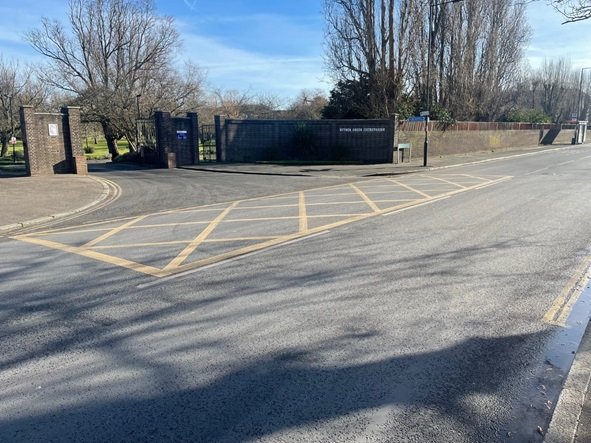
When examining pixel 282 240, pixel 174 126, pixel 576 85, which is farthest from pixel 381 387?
pixel 576 85

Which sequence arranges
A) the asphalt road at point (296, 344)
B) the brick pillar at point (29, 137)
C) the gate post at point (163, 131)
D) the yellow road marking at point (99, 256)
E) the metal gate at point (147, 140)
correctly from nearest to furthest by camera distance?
the asphalt road at point (296, 344) → the yellow road marking at point (99, 256) → the brick pillar at point (29, 137) → the gate post at point (163, 131) → the metal gate at point (147, 140)

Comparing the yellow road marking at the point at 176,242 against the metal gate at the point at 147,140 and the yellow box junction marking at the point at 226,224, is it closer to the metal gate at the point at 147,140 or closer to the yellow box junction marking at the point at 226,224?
the yellow box junction marking at the point at 226,224

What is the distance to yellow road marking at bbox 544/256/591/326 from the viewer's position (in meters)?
4.57

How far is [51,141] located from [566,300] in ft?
74.8

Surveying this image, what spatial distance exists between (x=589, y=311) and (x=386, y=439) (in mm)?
3288

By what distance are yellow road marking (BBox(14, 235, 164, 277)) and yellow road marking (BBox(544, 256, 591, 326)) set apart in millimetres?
4673

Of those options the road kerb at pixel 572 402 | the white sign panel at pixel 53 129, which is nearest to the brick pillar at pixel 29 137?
the white sign panel at pixel 53 129

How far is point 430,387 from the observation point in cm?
335

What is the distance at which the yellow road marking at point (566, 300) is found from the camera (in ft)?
15.0

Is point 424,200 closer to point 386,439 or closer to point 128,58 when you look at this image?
point 386,439

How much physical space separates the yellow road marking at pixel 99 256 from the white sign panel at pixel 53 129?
15.0m

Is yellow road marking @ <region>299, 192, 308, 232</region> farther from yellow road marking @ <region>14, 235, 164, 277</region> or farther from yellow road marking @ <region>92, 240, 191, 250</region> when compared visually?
yellow road marking @ <region>14, 235, 164, 277</region>

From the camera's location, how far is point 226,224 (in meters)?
9.48

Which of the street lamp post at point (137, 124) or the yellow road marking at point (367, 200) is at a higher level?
the street lamp post at point (137, 124)
